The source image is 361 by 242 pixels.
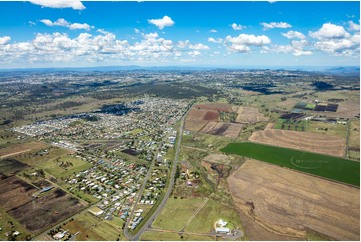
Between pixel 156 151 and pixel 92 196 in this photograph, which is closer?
pixel 92 196

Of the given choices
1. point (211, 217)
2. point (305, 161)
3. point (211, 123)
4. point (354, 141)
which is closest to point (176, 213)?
point (211, 217)

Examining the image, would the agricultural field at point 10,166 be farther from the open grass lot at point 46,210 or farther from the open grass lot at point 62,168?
the open grass lot at point 46,210

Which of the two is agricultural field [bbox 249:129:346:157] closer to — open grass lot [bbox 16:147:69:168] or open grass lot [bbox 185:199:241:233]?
open grass lot [bbox 185:199:241:233]

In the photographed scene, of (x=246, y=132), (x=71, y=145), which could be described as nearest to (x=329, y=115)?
(x=246, y=132)

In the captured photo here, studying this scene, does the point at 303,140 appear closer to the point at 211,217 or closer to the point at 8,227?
the point at 211,217

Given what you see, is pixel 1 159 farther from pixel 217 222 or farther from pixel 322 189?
pixel 322 189

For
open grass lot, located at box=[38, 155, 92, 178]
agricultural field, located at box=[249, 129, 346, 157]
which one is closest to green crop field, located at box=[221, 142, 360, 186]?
agricultural field, located at box=[249, 129, 346, 157]

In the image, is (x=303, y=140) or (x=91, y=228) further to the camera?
(x=303, y=140)
